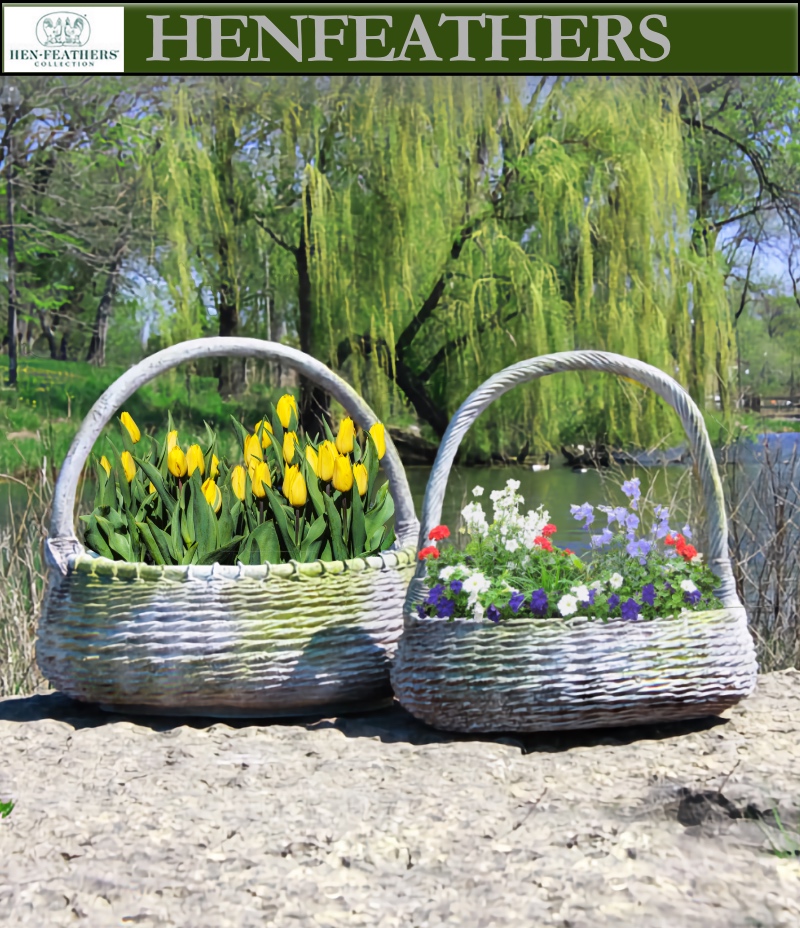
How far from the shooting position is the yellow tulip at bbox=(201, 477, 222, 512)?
8.73 feet

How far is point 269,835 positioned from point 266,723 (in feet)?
2.54

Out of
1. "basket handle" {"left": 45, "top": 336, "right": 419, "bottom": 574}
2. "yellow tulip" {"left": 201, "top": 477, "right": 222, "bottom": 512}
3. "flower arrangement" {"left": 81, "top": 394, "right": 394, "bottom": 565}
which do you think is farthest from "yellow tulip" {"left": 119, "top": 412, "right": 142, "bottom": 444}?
"yellow tulip" {"left": 201, "top": 477, "right": 222, "bottom": 512}

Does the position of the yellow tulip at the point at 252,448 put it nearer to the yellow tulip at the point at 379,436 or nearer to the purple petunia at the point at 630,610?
the yellow tulip at the point at 379,436

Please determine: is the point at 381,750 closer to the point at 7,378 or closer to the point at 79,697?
the point at 79,697

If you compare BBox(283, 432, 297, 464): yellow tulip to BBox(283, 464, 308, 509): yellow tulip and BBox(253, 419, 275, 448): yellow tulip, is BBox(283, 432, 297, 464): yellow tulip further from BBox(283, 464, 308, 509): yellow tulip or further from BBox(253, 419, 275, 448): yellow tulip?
BBox(253, 419, 275, 448): yellow tulip

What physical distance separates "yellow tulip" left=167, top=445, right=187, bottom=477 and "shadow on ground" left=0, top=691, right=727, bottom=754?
681 mm

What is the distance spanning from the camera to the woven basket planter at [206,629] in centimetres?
244

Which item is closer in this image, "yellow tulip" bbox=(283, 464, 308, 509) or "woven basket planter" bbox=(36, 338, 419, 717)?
"woven basket planter" bbox=(36, 338, 419, 717)

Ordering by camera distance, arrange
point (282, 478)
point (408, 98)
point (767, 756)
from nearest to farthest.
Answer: point (767, 756), point (282, 478), point (408, 98)

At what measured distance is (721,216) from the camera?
12.8 metres

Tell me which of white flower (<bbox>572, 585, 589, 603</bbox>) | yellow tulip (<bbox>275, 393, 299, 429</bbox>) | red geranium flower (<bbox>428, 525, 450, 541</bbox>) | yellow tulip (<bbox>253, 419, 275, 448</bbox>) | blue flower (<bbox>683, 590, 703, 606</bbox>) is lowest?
blue flower (<bbox>683, 590, 703, 606</bbox>)

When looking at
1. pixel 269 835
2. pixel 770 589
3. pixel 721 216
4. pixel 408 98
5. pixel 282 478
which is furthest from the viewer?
pixel 721 216

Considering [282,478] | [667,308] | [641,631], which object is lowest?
[641,631]

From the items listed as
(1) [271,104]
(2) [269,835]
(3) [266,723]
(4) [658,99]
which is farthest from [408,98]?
(2) [269,835]
